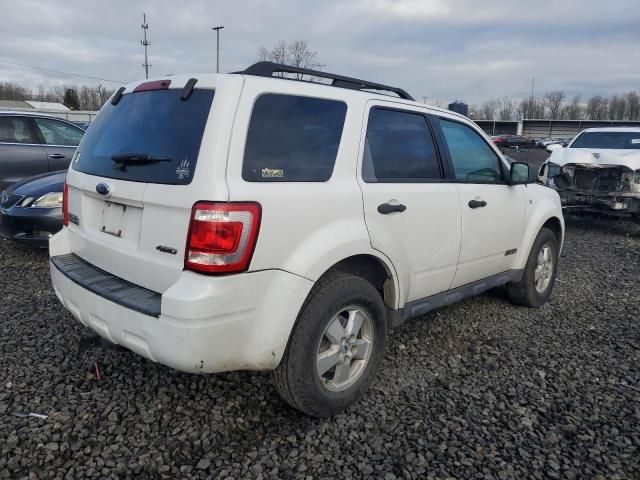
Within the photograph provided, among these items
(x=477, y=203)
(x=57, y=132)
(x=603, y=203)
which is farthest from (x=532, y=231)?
(x=57, y=132)

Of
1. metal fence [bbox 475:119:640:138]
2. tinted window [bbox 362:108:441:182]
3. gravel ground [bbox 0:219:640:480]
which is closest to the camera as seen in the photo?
gravel ground [bbox 0:219:640:480]

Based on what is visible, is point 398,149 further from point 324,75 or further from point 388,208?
point 324,75

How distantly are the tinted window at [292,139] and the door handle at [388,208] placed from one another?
40 centimetres

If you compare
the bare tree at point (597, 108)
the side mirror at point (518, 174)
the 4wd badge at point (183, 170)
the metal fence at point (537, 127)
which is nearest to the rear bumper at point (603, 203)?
the side mirror at point (518, 174)

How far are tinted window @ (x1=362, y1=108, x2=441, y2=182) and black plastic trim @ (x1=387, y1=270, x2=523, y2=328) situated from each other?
837 mm

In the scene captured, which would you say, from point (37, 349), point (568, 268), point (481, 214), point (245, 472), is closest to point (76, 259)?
point (37, 349)

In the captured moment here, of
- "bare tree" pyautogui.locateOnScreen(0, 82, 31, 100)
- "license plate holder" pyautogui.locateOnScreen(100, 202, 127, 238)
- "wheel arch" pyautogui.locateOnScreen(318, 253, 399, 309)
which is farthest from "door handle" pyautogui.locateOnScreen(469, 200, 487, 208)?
"bare tree" pyautogui.locateOnScreen(0, 82, 31, 100)

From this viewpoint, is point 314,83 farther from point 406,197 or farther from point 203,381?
point 203,381

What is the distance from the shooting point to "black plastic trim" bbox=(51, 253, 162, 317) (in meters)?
2.38

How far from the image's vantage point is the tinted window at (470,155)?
12.0ft

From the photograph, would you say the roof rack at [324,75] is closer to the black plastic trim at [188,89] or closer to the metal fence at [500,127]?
the black plastic trim at [188,89]

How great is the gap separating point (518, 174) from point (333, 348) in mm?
2349

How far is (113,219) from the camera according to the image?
273 cm

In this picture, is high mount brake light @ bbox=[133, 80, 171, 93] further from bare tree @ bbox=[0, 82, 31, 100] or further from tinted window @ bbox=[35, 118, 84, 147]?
bare tree @ bbox=[0, 82, 31, 100]
